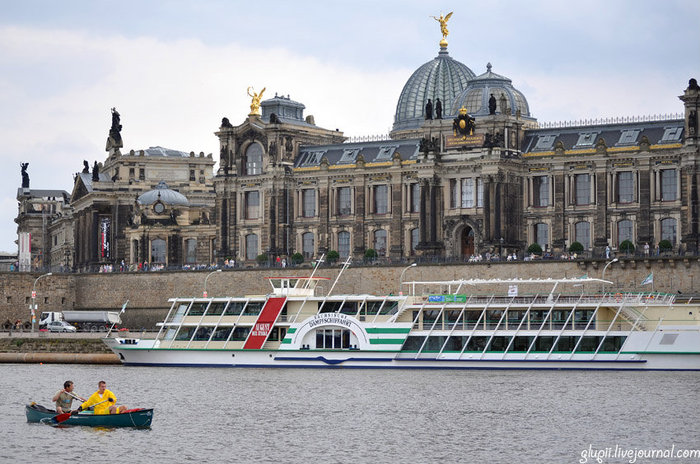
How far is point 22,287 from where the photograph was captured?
5610 inches

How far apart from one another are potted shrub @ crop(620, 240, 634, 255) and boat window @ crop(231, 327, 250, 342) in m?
36.8

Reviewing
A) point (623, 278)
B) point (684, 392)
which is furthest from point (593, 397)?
point (623, 278)

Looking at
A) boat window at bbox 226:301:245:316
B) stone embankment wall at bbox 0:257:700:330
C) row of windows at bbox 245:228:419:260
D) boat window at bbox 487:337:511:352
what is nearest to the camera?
boat window at bbox 487:337:511:352

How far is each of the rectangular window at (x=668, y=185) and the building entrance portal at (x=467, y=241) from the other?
58.1 feet

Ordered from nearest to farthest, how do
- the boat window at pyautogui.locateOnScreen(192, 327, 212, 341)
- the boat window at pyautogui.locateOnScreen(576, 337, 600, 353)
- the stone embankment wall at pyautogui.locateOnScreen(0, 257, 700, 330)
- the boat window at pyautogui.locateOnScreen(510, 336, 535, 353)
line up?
1. the boat window at pyautogui.locateOnScreen(576, 337, 600, 353)
2. the boat window at pyautogui.locateOnScreen(510, 336, 535, 353)
3. the boat window at pyautogui.locateOnScreen(192, 327, 212, 341)
4. the stone embankment wall at pyautogui.locateOnScreen(0, 257, 700, 330)

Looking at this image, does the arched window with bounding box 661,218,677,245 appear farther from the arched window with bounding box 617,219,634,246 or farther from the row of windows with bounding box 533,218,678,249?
the arched window with bounding box 617,219,634,246

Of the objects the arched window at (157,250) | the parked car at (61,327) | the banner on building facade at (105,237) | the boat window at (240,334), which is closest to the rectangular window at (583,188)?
the boat window at (240,334)

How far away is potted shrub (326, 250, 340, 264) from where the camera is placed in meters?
133

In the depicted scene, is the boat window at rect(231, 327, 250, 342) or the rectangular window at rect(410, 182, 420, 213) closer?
the boat window at rect(231, 327, 250, 342)

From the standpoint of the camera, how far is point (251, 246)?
472 ft

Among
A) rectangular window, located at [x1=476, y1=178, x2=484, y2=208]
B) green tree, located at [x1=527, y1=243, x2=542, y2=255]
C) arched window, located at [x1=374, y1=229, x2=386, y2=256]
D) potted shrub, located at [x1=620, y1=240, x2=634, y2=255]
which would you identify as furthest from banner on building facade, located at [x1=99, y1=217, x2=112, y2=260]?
potted shrub, located at [x1=620, y1=240, x2=634, y2=255]

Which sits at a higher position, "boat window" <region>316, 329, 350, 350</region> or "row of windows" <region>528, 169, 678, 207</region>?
"row of windows" <region>528, 169, 678, 207</region>

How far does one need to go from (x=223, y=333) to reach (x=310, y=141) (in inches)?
2088

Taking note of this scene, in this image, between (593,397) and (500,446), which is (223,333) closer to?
(593,397)
